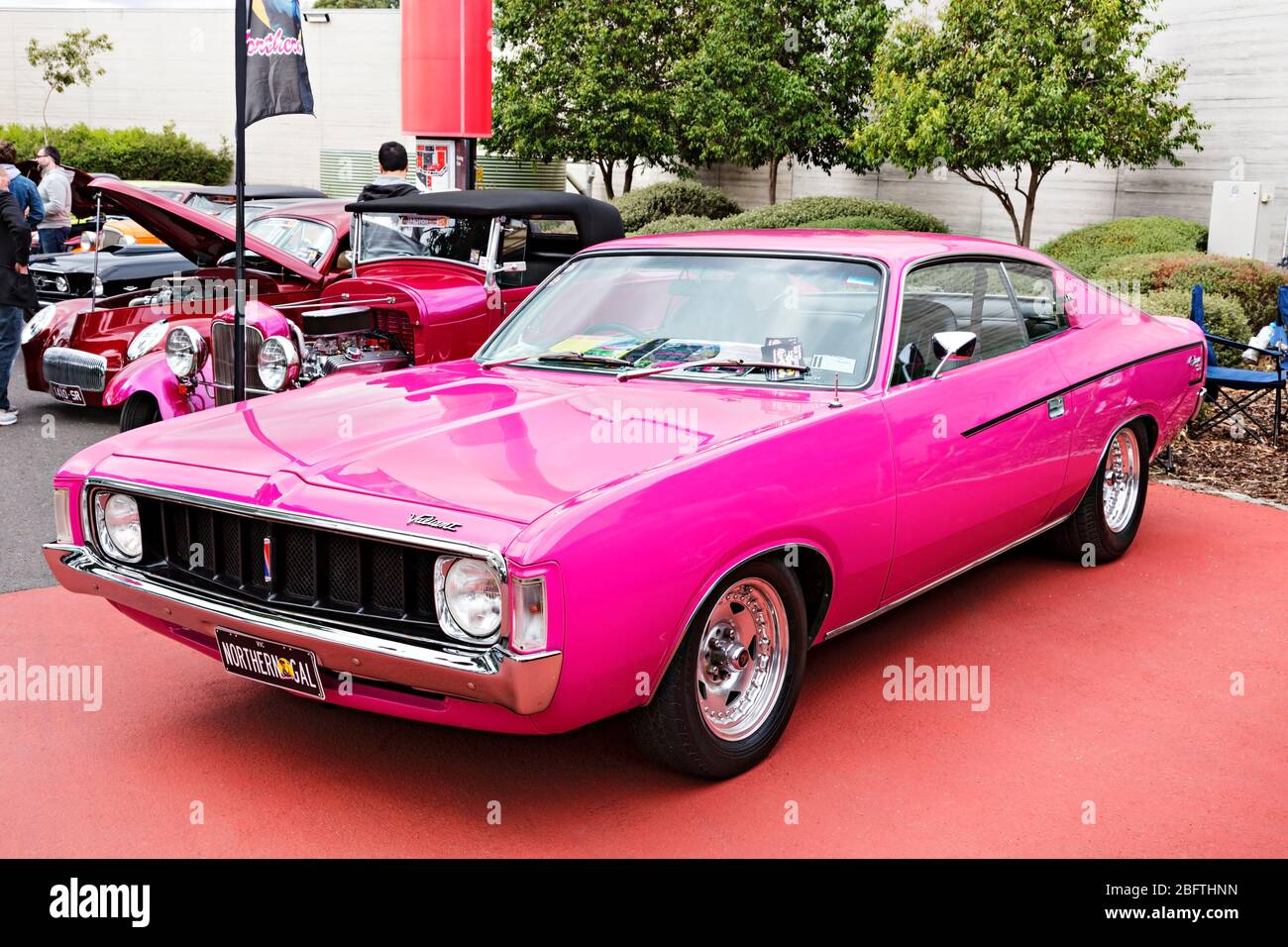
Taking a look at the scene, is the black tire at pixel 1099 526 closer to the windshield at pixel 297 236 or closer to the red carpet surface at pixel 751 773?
the red carpet surface at pixel 751 773

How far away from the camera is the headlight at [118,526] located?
410cm

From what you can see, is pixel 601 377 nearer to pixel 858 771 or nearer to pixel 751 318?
pixel 751 318

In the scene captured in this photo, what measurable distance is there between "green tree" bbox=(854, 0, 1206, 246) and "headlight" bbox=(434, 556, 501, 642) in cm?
1367

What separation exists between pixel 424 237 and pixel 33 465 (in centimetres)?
291

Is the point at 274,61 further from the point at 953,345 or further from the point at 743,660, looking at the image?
the point at 743,660

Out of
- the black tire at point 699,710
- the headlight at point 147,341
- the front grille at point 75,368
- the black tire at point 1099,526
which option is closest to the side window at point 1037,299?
the black tire at point 1099,526

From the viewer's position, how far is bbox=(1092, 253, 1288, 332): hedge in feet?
37.5

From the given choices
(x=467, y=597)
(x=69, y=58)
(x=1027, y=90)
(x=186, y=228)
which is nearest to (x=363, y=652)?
(x=467, y=597)

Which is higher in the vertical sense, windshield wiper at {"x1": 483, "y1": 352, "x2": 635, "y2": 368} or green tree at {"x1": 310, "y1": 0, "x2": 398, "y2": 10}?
green tree at {"x1": 310, "y1": 0, "x2": 398, "y2": 10}

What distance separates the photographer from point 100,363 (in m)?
8.73

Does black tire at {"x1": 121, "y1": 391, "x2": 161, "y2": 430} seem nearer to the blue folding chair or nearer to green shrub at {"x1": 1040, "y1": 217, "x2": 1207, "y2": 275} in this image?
the blue folding chair

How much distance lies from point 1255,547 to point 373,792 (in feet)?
16.2

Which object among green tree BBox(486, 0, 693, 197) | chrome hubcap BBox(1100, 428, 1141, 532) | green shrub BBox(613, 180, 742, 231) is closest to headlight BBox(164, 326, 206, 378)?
chrome hubcap BBox(1100, 428, 1141, 532)
